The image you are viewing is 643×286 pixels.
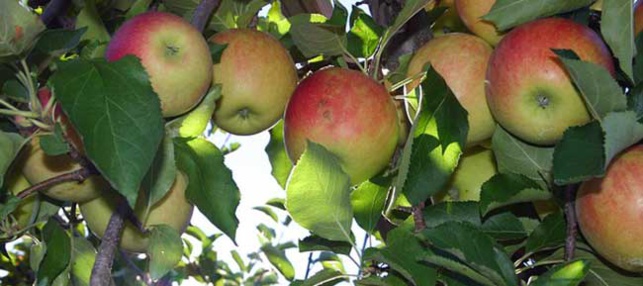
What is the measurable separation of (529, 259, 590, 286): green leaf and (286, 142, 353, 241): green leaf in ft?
0.95

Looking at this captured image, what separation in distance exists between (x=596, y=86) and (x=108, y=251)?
2.29 feet

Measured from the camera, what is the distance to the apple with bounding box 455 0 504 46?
1306 mm

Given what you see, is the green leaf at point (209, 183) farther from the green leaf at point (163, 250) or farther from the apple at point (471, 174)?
the apple at point (471, 174)

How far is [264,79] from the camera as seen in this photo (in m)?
1.39

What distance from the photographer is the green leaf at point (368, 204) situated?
1287 mm

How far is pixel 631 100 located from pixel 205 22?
0.67 m

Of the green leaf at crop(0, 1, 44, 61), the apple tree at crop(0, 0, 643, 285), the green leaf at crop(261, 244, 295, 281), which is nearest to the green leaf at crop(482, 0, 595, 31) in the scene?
the apple tree at crop(0, 0, 643, 285)

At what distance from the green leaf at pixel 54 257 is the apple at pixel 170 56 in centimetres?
28

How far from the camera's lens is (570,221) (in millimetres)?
1176

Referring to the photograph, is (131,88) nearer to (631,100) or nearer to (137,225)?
(137,225)

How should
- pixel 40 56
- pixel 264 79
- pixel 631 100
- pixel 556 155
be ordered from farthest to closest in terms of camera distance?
pixel 264 79
pixel 40 56
pixel 631 100
pixel 556 155

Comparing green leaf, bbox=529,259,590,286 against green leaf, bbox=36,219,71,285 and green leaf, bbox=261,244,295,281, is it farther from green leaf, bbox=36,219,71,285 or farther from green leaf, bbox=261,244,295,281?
green leaf, bbox=261,244,295,281

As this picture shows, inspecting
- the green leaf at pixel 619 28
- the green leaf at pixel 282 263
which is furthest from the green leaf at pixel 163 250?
the green leaf at pixel 282 263

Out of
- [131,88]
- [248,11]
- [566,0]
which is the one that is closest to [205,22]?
[248,11]
